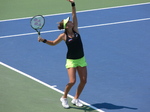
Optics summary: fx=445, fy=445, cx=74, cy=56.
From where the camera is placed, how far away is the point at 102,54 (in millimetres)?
14461

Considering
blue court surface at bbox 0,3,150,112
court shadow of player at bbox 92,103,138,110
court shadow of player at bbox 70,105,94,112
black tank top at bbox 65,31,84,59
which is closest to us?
black tank top at bbox 65,31,84,59

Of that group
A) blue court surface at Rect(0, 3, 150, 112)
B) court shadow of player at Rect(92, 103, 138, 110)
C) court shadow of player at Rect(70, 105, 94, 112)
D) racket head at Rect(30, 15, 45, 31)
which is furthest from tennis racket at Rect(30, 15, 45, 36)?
court shadow of player at Rect(92, 103, 138, 110)

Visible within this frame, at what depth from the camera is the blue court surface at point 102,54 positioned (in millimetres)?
11773

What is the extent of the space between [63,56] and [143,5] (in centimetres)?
658

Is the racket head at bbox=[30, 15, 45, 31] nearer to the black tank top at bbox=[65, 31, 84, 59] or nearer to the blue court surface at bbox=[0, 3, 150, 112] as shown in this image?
the black tank top at bbox=[65, 31, 84, 59]

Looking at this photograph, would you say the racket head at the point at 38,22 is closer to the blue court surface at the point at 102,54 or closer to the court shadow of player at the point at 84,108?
the blue court surface at the point at 102,54

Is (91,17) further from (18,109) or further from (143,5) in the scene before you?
(18,109)

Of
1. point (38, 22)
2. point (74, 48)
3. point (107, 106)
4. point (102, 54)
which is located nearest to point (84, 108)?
point (107, 106)

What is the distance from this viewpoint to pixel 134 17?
58.7 feet

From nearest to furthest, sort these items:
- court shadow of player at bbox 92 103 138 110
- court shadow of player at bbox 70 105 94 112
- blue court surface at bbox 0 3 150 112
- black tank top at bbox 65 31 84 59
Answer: black tank top at bbox 65 31 84 59, court shadow of player at bbox 70 105 94 112, court shadow of player at bbox 92 103 138 110, blue court surface at bbox 0 3 150 112

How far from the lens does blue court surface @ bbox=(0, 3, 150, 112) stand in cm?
1177

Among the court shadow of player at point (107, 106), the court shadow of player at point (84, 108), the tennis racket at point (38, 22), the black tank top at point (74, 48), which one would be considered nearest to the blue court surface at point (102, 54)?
the court shadow of player at point (107, 106)

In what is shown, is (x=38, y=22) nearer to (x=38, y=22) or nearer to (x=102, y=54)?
(x=38, y=22)

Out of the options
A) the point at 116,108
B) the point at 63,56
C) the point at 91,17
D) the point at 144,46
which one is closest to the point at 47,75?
the point at 63,56
